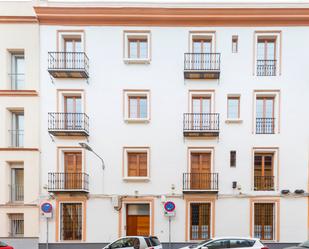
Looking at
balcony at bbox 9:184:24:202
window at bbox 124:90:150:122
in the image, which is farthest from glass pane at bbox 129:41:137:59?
balcony at bbox 9:184:24:202

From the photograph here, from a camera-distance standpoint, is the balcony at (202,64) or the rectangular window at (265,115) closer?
the balcony at (202,64)

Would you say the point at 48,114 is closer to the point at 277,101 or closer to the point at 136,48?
the point at 136,48

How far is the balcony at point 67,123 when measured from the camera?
47.0ft

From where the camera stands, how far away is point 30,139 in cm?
1466

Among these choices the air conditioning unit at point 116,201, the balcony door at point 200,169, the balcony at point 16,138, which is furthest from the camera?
the balcony at point 16,138

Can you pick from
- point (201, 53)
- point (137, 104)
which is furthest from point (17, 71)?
point (201, 53)

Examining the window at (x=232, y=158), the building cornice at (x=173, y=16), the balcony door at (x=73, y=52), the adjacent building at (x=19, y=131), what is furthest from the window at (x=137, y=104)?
the window at (x=232, y=158)

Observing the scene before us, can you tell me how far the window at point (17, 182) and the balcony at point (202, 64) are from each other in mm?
10884

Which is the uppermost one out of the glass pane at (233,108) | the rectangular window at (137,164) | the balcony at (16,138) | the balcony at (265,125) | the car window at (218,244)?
the glass pane at (233,108)

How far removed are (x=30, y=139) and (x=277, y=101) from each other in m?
13.8

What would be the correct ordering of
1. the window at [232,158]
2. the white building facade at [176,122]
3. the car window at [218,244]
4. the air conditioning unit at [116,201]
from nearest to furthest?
the car window at [218,244]
the air conditioning unit at [116,201]
the white building facade at [176,122]
the window at [232,158]

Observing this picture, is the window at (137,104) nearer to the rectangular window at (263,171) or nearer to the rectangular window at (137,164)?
the rectangular window at (137,164)

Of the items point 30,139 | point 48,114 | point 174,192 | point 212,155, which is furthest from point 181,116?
point 30,139

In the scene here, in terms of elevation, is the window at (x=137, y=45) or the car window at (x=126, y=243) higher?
the window at (x=137, y=45)
